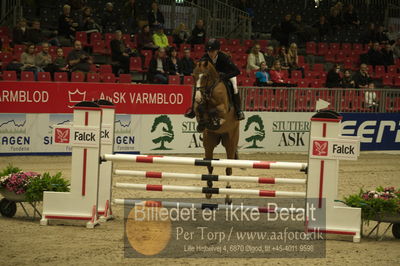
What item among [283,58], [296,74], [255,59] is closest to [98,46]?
[255,59]

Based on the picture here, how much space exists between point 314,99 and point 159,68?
→ 168 inches

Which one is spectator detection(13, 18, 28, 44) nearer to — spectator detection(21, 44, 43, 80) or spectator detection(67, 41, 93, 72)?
spectator detection(21, 44, 43, 80)

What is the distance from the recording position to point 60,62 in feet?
61.4

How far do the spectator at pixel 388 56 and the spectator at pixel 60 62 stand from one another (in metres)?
12.3

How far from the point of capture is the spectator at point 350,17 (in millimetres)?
28312

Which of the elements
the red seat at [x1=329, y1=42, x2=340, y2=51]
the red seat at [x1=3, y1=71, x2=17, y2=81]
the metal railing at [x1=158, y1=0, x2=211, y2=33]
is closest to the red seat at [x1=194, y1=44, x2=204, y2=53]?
the metal railing at [x1=158, y1=0, x2=211, y2=33]

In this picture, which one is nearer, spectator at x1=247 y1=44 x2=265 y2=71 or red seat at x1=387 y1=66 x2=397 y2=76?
spectator at x1=247 y1=44 x2=265 y2=71

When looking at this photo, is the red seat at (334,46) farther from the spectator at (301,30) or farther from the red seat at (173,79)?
the red seat at (173,79)

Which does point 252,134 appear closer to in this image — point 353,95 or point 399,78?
point 353,95

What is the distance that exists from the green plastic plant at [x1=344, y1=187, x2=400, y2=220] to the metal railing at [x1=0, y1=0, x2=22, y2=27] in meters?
14.9

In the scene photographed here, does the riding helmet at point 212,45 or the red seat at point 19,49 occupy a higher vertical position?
the red seat at point 19,49

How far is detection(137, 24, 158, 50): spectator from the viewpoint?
2170 cm

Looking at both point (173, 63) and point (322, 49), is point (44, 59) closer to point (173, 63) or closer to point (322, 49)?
point (173, 63)

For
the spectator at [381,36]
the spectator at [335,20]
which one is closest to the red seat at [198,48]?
the spectator at [335,20]
